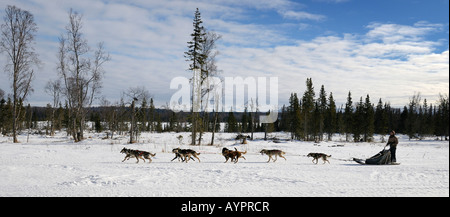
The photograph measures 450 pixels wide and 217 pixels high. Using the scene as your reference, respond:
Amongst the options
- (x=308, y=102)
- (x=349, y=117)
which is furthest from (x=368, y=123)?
(x=308, y=102)

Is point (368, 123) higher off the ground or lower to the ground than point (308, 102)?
lower

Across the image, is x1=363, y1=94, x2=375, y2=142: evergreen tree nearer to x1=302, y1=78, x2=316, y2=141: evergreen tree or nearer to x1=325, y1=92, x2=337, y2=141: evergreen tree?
x1=325, y1=92, x2=337, y2=141: evergreen tree

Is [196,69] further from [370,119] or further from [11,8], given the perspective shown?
[370,119]

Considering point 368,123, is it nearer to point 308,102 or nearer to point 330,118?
point 330,118

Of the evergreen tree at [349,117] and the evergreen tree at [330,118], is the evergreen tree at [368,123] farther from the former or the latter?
the evergreen tree at [330,118]

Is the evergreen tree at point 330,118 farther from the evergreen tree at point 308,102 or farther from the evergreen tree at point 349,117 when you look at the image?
the evergreen tree at point 308,102

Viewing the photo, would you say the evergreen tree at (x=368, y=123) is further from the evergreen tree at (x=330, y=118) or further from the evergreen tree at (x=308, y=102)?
the evergreen tree at (x=308, y=102)

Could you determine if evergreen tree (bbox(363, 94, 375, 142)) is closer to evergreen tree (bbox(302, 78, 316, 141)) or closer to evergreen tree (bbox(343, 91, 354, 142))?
evergreen tree (bbox(343, 91, 354, 142))

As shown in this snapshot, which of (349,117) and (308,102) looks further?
(349,117)

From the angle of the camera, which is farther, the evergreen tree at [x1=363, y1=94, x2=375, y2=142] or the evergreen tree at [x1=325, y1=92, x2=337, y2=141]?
the evergreen tree at [x1=325, y1=92, x2=337, y2=141]

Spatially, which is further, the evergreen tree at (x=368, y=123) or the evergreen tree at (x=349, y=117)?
the evergreen tree at (x=349, y=117)
